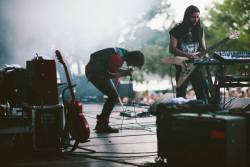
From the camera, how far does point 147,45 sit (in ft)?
131

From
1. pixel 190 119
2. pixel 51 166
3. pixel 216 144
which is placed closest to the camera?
pixel 216 144

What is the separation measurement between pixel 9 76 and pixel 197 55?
253 centimetres

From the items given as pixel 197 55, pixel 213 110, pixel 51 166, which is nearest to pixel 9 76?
pixel 51 166

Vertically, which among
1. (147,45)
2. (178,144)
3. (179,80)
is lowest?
(178,144)

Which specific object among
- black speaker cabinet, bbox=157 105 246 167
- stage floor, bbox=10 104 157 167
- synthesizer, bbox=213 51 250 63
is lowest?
stage floor, bbox=10 104 157 167

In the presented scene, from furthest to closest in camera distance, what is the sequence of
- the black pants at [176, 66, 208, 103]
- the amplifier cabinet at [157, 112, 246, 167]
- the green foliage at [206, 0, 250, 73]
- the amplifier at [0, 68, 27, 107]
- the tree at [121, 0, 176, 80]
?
the tree at [121, 0, 176, 80], the green foliage at [206, 0, 250, 73], the black pants at [176, 66, 208, 103], the amplifier at [0, 68, 27, 107], the amplifier cabinet at [157, 112, 246, 167]

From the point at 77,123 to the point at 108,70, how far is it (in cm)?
188

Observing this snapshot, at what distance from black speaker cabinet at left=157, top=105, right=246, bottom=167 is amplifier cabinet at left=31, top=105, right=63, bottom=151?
1.60 meters

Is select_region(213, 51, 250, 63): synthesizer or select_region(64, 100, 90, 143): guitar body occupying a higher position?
select_region(213, 51, 250, 63): synthesizer

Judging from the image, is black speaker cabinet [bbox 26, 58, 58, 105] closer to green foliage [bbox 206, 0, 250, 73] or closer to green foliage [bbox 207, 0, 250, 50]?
green foliage [bbox 206, 0, 250, 73]

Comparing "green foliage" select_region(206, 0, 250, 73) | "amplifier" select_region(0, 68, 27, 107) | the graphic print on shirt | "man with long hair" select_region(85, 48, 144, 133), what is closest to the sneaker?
"man with long hair" select_region(85, 48, 144, 133)

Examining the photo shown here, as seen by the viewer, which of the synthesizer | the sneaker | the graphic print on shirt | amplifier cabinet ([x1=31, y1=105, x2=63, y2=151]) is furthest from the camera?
the sneaker

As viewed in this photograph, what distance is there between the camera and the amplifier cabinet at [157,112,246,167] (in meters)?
2.74

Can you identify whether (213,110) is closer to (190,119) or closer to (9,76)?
(190,119)
